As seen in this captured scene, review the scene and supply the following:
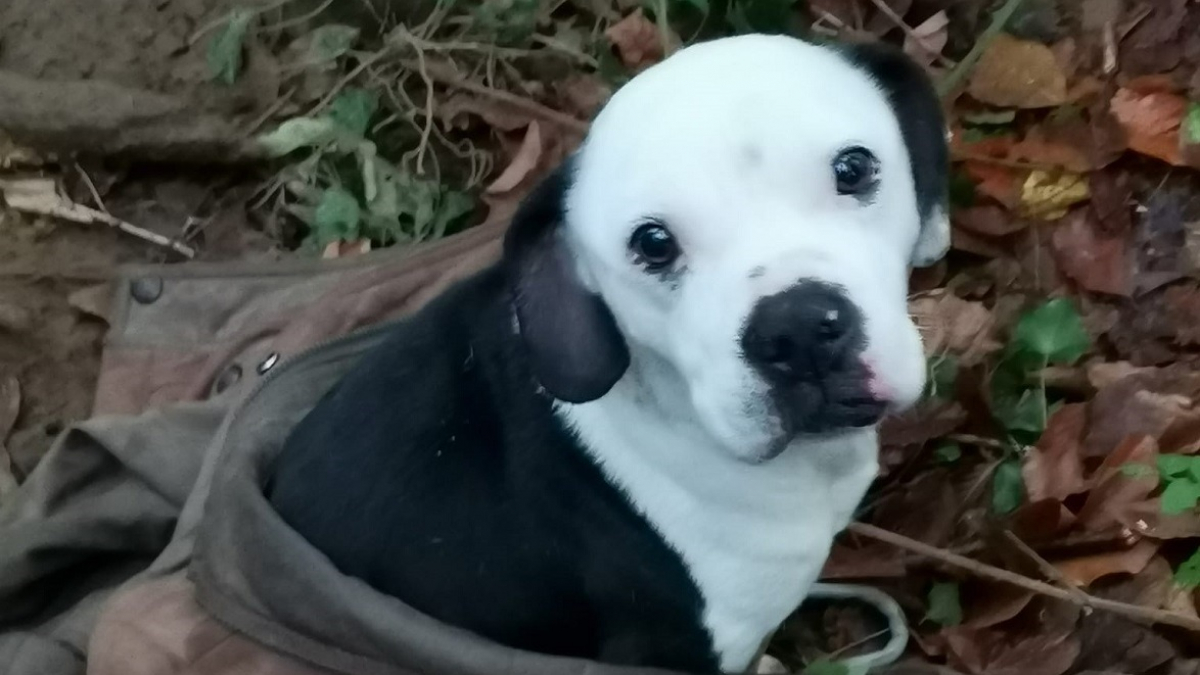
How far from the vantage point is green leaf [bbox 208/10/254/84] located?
1.92 metres

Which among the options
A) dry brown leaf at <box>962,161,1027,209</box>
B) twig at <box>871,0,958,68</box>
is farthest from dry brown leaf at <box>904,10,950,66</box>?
dry brown leaf at <box>962,161,1027,209</box>

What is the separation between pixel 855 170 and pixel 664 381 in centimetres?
26

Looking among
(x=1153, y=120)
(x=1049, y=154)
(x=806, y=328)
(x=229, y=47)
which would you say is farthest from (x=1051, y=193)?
(x=229, y=47)

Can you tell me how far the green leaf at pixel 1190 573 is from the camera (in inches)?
59.1

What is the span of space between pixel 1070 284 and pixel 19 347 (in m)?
1.55

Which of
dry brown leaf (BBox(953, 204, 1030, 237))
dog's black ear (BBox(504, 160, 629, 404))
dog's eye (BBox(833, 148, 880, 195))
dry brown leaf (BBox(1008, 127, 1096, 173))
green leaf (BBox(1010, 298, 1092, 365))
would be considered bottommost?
green leaf (BBox(1010, 298, 1092, 365))

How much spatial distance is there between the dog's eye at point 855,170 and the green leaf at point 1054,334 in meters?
0.72

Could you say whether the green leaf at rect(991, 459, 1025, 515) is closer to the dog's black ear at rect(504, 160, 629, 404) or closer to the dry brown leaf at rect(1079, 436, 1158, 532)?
the dry brown leaf at rect(1079, 436, 1158, 532)

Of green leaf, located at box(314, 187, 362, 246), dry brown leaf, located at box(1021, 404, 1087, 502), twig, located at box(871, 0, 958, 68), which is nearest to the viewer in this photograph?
dry brown leaf, located at box(1021, 404, 1087, 502)

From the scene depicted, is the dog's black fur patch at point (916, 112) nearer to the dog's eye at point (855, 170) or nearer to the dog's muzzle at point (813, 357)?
the dog's eye at point (855, 170)

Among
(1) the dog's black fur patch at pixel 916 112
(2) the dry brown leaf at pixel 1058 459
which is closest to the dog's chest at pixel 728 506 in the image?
(1) the dog's black fur patch at pixel 916 112

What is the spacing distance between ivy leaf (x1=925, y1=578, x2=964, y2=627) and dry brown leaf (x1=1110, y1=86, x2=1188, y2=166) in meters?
0.65

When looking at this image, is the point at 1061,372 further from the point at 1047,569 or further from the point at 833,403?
the point at 833,403

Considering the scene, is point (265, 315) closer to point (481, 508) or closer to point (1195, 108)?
point (481, 508)
